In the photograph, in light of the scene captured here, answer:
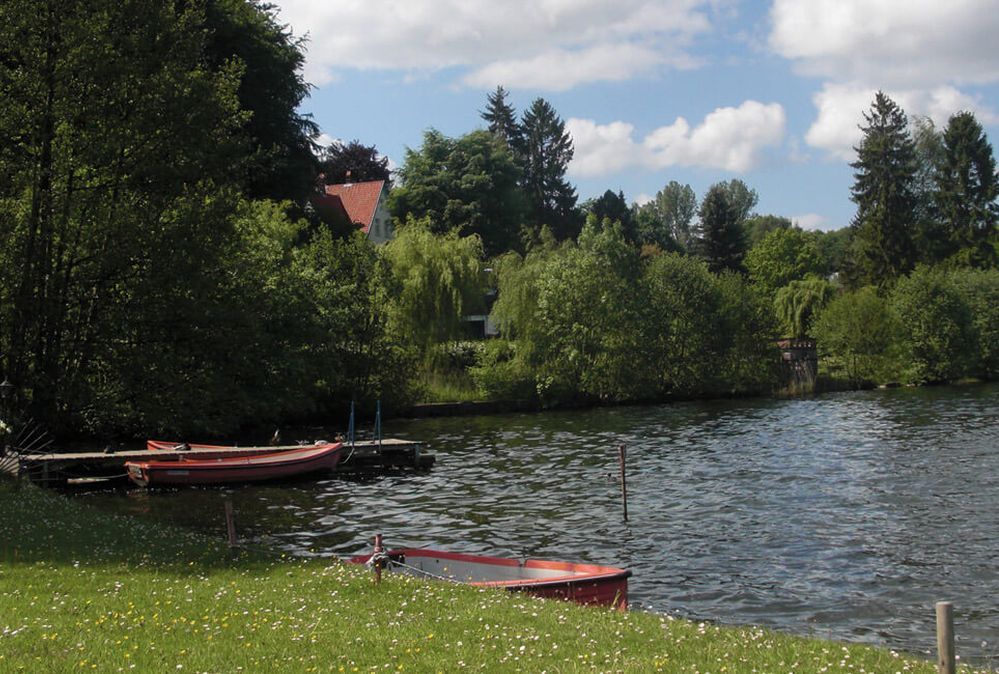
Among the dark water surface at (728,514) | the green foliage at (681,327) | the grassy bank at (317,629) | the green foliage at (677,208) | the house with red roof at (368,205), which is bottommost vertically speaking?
the dark water surface at (728,514)

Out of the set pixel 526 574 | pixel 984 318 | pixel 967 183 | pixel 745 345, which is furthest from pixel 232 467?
pixel 967 183

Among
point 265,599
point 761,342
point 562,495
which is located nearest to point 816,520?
point 562,495

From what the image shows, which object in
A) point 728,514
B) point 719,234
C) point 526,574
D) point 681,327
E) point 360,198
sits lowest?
point 728,514

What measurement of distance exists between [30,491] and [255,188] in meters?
31.3

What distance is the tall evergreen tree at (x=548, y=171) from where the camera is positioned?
105625mm

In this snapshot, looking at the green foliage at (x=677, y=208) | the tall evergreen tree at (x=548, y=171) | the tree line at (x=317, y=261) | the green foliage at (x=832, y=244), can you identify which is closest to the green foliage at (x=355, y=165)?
the tree line at (x=317, y=261)

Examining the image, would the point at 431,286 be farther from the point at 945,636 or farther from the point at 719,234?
the point at 945,636

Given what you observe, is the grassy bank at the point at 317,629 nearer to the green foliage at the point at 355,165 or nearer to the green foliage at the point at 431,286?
the green foliage at the point at 431,286

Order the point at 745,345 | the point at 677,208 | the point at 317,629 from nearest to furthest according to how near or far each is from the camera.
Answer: the point at 317,629 < the point at 745,345 < the point at 677,208

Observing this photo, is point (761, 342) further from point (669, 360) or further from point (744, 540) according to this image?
point (744, 540)

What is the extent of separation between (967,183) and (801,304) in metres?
24.5

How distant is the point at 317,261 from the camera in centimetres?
4797

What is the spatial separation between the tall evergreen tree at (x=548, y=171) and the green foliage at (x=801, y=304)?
29.8 metres

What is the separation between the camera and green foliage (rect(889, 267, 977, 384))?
2606 inches
